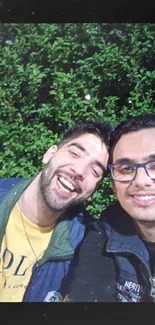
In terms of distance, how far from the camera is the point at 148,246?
3.45 metres

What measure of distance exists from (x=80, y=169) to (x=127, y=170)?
0.27 metres

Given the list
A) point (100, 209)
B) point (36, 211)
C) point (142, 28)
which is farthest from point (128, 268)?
point (142, 28)

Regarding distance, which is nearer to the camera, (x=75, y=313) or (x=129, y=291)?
(x=129, y=291)

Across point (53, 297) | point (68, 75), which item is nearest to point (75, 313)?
point (53, 297)

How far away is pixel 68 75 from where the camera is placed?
3455 millimetres

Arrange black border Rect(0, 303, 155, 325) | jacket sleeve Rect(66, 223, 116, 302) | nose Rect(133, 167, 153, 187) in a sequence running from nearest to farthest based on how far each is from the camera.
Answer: nose Rect(133, 167, 153, 187) < jacket sleeve Rect(66, 223, 116, 302) < black border Rect(0, 303, 155, 325)

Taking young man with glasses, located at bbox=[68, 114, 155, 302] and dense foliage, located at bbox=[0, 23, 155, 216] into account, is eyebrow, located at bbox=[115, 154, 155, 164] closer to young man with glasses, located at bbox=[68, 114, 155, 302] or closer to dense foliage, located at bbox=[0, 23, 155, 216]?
young man with glasses, located at bbox=[68, 114, 155, 302]

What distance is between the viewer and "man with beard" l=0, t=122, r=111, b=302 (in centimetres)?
339

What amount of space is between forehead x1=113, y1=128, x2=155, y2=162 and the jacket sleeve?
0.50 metres

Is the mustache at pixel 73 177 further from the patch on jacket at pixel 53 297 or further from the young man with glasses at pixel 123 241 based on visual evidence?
the patch on jacket at pixel 53 297

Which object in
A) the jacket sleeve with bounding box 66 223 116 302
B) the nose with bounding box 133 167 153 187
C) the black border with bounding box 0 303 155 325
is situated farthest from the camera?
the black border with bounding box 0 303 155 325
